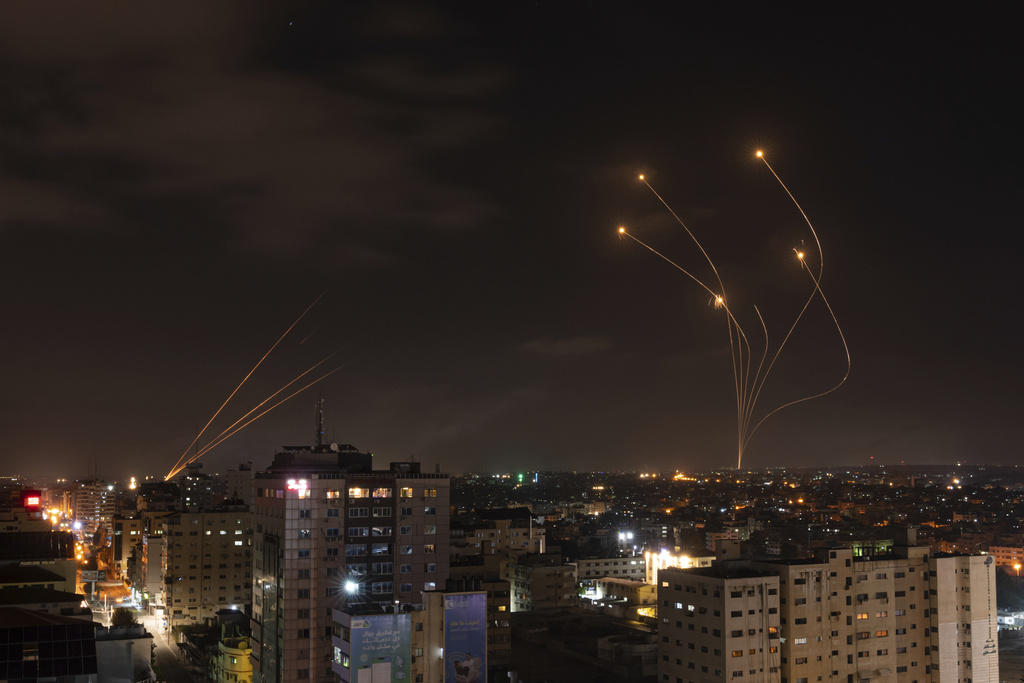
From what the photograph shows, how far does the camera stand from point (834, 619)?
3662cm

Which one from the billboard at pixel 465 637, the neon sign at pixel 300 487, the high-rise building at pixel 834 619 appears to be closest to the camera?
the billboard at pixel 465 637

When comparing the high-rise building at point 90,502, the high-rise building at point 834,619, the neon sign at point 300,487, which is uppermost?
the neon sign at point 300,487

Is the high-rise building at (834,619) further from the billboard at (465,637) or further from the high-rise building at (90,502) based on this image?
the high-rise building at (90,502)

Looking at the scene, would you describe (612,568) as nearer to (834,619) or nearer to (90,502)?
(834,619)

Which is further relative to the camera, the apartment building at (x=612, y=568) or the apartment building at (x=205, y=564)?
the apartment building at (x=612, y=568)

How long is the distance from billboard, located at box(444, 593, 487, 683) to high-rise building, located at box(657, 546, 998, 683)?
948 centimetres

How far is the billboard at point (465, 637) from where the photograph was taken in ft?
103

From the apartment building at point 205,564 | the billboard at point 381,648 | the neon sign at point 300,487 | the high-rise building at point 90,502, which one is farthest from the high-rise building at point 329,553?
the high-rise building at point 90,502

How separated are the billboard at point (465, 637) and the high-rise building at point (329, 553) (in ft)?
15.2

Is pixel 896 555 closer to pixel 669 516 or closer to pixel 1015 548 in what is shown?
pixel 1015 548

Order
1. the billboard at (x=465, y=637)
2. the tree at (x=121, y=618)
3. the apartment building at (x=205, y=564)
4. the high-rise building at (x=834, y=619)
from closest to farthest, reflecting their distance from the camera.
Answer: the billboard at (x=465, y=637) < the high-rise building at (x=834, y=619) < the tree at (x=121, y=618) < the apartment building at (x=205, y=564)

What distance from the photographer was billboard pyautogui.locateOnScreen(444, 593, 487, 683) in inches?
1235

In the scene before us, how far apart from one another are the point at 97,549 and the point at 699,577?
94.2m

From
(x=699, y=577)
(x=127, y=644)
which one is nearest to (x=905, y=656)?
(x=699, y=577)
